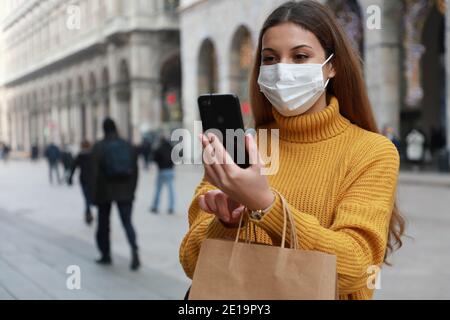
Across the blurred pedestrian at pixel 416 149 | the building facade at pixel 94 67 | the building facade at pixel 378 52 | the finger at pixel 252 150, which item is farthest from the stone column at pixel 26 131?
the finger at pixel 252 150

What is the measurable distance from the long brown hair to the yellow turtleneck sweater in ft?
0.21


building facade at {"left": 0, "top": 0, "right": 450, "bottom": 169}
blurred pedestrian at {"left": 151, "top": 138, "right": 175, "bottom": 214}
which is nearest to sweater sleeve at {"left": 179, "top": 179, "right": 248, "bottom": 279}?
building facade at {"left": 0, "top": 0, "right": 450, "bottom": 169}

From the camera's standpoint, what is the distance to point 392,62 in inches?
771

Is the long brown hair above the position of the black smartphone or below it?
above

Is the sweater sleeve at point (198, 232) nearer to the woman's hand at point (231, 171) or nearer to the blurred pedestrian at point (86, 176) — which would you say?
the woman's hand at point (231, 171)

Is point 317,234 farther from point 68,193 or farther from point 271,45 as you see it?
point 68,193

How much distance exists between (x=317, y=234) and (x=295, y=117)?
19.3 inches

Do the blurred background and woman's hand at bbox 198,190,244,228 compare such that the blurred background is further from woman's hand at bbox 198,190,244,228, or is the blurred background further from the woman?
woman's hand at bbox 198,190,244,228

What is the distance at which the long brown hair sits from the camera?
183 centimetres

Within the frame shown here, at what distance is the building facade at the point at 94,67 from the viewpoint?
38.4 metres

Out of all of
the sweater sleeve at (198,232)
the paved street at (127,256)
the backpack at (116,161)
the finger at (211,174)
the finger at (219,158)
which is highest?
the finger at (219,158)

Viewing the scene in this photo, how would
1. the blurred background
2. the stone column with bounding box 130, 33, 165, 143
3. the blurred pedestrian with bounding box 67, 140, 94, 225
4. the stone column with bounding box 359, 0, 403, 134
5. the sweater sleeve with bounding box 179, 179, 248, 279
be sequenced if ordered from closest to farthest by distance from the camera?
the sweater sleeve with bounding box 179, 179, 248, 279 → the blurred background → the blurred pedestrian with bounding box 67, 140, 94, 225 → the stone column with bounding box 359, 0, 403, 134 → the stone column with bounding box 130, 33, 165, 143

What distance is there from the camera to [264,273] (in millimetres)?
1441

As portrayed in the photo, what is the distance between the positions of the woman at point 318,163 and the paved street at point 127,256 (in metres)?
3.92
